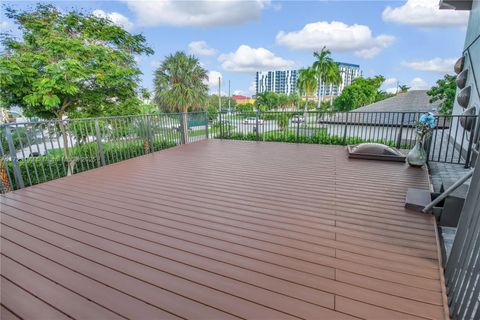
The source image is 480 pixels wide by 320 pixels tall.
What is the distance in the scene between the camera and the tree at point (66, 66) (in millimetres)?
6098

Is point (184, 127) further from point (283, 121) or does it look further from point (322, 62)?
point (322, 62)

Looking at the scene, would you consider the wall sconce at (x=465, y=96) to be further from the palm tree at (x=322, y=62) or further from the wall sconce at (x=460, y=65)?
the palm tree at (x=322, y=62)

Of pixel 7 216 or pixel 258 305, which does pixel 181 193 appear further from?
pixel 258 305

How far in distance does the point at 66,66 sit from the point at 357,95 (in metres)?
29.5

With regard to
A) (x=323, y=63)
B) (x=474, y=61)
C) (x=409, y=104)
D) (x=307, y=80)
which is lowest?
(x=409, y=104)

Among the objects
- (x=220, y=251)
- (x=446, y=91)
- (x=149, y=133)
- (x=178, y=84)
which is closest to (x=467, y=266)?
(x=220, y=251)

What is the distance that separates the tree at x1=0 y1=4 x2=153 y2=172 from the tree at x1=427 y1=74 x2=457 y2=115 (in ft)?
36.2

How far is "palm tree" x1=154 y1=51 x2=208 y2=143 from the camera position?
14.5 m

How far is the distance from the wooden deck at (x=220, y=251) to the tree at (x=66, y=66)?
12.2 ft

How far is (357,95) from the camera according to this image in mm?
28594

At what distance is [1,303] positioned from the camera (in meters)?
1.33

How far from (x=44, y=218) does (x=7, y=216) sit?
402 millimetres

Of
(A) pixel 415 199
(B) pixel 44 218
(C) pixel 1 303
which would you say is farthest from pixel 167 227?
(A) pixel 415 199

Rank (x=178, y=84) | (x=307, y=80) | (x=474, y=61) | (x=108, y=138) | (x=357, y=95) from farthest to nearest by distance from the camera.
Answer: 1. (x=357, y=95)
2. (x=307, y=80)
3. (x=178, y=84)
4. (x=474, y=61)
5. (x=108, y=138)
